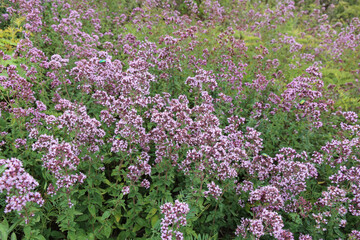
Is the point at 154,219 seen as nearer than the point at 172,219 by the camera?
No

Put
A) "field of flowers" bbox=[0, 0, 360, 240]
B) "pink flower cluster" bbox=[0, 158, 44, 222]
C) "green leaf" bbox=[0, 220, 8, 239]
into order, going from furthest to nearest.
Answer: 1. "field of flowers" bbox=[0, 0, 360, 240]
2. "green leaf" bbox=[0, 220, 8, 239]
3. "pink flower cluster" bbox=[0, 158, 44, 222]

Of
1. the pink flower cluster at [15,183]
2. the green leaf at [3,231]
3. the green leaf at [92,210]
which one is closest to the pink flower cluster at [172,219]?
the green leaf at [92,210]

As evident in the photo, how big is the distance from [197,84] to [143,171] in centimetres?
223

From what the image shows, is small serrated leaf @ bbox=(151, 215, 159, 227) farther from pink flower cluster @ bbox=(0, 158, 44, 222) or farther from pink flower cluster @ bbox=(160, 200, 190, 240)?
pink flower cluster @ bbox=(0, 158, 44, 222)

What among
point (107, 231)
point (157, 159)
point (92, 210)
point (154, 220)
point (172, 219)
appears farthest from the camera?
point (157, 159)

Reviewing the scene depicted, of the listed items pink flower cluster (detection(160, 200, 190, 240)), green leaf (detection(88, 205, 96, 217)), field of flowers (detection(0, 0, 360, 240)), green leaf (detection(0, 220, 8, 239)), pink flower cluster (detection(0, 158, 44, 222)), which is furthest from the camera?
green leaf (detection(88, 205, 96, 217))

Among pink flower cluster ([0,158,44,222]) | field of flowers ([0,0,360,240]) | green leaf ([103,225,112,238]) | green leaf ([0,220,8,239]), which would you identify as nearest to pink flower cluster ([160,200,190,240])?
field of flowers ([0,0,360,240])

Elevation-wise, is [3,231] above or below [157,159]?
below

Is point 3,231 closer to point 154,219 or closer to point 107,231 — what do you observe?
point 107,231

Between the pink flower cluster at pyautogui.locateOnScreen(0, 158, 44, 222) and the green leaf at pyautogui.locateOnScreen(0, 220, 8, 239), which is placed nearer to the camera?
the pink flower cluster at pyautogui.locateOnScreen(0, 158, 44, 222)

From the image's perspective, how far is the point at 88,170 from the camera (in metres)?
3.94

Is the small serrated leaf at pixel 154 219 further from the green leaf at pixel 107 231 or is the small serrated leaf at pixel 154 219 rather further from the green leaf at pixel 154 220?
the green leaf at pixel 107 231

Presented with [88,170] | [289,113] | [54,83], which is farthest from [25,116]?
[289,113]

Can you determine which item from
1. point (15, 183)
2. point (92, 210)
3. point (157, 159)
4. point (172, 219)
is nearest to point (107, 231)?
point (92, 210)
